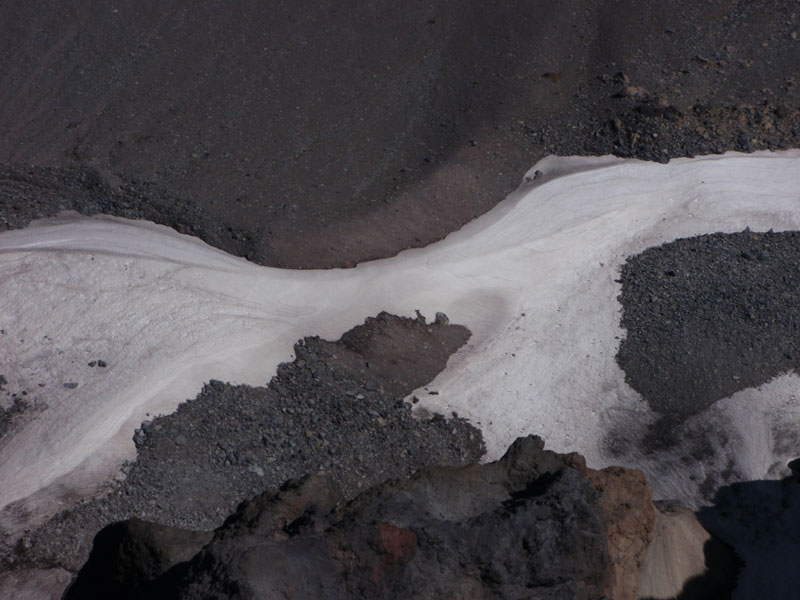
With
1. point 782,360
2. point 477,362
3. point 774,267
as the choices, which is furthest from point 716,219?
point 477,362

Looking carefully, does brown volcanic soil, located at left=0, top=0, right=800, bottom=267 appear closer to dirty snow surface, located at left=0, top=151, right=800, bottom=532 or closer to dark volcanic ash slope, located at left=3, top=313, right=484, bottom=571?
dirty snow surface, located at left=0, top=151, right=800, bottom=532

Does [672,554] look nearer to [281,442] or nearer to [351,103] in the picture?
[281,442]

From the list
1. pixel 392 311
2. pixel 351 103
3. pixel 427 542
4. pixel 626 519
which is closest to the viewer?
pixel 427 542

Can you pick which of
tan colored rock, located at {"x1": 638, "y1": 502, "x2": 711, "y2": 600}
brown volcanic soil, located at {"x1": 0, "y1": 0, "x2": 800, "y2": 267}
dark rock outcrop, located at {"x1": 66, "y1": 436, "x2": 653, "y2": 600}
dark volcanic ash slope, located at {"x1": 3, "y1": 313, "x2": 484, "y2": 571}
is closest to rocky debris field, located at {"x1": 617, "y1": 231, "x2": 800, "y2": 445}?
tan colored rock, located at {"x1": 638, "y1": 502, "x2": 711, "y2": 600}

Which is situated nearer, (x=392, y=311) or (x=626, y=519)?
(x=626, y=519)

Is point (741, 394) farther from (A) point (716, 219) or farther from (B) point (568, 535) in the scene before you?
(B) point (568, 535)

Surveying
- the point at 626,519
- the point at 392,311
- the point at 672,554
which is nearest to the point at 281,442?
the point at 392,311

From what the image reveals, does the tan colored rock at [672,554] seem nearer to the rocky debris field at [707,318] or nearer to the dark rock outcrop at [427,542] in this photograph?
the dark rock outcrop at [427,542]
